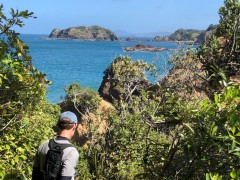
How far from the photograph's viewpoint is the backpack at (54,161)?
13.0 ft

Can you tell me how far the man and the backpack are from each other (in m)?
0.02

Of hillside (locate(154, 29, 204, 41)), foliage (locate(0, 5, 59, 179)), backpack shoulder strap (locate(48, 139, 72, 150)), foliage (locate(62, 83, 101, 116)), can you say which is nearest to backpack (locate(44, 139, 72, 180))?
backpack shoulder strap (locate(48, 139, 72, 150))

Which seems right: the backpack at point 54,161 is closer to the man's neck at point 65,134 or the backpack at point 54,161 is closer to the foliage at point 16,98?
the man's neck at point 65,134

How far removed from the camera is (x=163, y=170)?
14.2ft

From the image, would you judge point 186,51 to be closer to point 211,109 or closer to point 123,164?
point 123,164

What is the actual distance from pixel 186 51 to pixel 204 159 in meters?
5.66

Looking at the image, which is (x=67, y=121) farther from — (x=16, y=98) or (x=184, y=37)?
(x=184, y=37)

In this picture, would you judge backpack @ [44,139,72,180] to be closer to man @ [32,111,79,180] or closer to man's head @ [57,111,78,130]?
man @ [32,111,79,180]

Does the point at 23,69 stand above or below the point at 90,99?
above

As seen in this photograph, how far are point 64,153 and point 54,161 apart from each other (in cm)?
13

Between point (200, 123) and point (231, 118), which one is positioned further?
point (200, 123)

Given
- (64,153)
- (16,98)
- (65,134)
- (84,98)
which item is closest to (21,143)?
(16,98)

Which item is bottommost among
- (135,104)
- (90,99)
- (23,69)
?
(90,99)

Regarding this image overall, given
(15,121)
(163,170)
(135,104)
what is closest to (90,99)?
(135,104)
